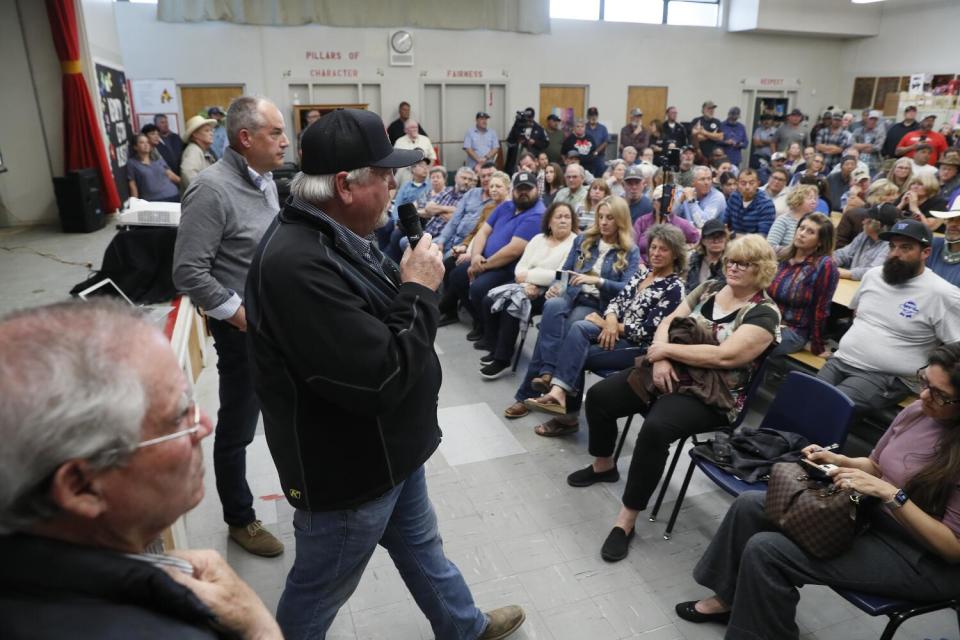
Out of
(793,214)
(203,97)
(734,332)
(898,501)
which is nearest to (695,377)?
(734,332)

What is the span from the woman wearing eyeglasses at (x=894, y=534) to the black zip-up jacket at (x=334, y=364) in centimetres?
116

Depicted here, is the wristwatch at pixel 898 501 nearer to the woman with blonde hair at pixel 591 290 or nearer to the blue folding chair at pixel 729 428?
the blue folding chair at pixel 729 428

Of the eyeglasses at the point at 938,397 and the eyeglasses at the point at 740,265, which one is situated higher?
the eyeglasses at the point at 740,265

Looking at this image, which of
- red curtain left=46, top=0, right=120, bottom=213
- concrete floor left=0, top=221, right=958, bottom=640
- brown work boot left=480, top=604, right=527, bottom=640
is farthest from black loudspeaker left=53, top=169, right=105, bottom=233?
brown work boot left=480, top=604, right=527, bottom=640

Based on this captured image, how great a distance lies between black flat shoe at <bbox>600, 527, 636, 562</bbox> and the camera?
7.97ft

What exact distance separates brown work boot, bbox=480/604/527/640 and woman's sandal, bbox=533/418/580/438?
1.41m

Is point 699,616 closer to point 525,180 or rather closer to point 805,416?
point 805,416

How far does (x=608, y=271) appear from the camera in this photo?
3.75 m

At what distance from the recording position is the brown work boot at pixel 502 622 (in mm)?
1967

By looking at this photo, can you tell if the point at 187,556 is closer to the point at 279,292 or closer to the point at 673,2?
the point at 279,292

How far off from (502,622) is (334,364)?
120cm

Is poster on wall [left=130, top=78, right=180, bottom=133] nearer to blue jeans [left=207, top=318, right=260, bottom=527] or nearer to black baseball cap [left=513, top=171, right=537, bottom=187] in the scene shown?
black baseball cap [left=513, top=171, right=537, bottom=187]

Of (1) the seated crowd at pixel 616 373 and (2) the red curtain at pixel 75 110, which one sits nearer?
(1) the seated crowd at pixel 616 373

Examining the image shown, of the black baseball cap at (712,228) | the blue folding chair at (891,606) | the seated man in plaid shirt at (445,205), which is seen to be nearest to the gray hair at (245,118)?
the blue folding chair at (891,606)
